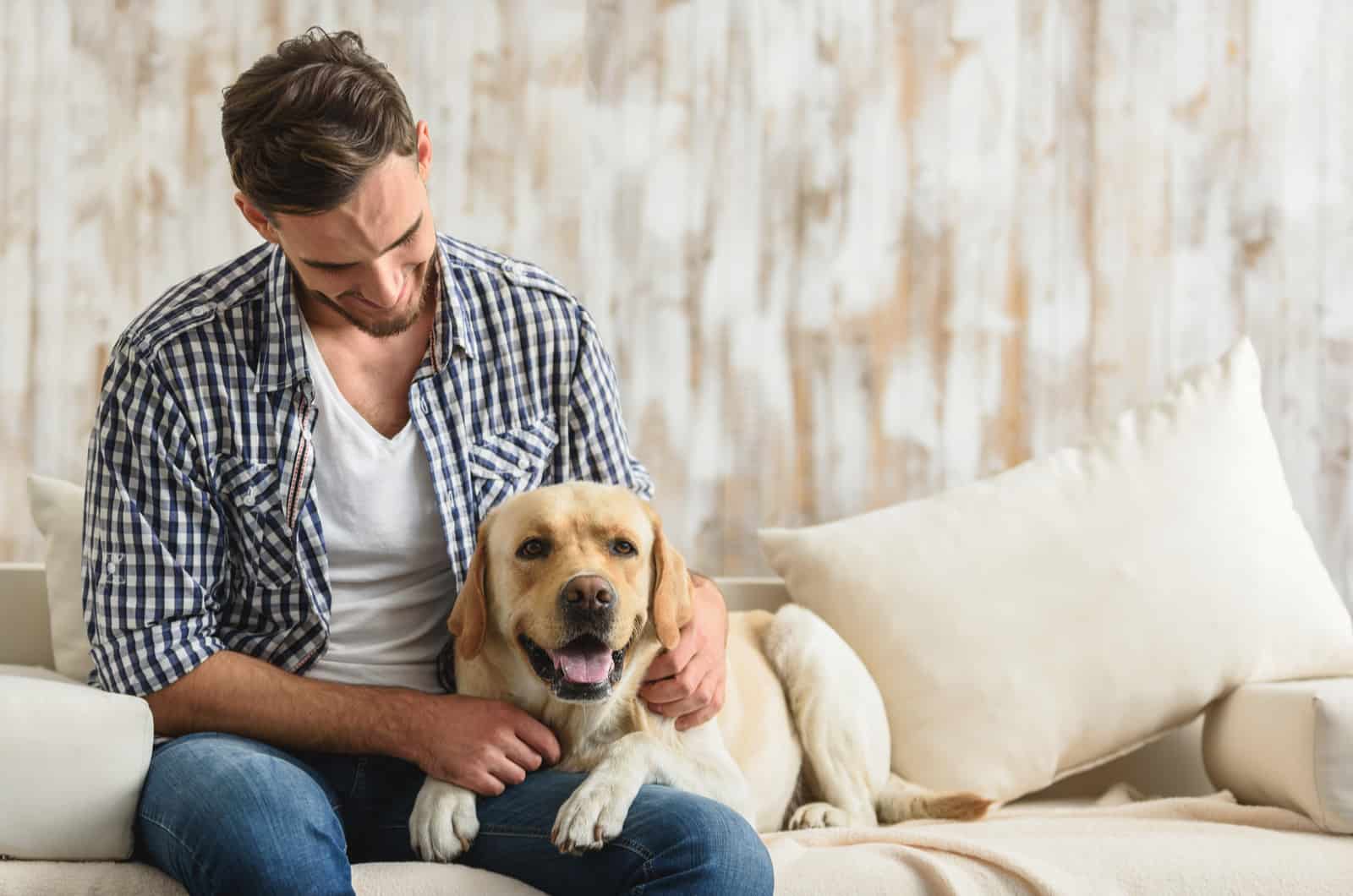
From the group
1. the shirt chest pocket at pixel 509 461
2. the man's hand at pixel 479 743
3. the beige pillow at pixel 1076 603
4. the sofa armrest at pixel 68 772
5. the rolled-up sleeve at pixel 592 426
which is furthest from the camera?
the beige pillow at pixel 1076 603

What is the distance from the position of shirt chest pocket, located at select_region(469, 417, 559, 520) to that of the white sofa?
1.87ft

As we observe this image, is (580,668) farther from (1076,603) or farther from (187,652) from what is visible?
(1076,603)

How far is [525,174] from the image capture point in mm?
2496

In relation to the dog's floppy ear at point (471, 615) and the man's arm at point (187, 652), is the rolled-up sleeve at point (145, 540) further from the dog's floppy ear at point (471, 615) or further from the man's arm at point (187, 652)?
the dog's floppy ear at point (471, 615)

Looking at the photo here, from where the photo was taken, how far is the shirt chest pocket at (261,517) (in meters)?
1.68

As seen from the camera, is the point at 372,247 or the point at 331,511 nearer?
the point at 372,247

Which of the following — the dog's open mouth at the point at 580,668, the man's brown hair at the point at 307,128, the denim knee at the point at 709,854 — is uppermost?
the man's brown hair at the point at 307,128

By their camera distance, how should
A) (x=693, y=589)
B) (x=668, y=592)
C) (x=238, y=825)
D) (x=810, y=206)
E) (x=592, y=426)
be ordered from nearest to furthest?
(x=238, y=825)
(x=668, y=592)
(x=693, y=589)
(x=592, y=426)
(x=810, y=206)

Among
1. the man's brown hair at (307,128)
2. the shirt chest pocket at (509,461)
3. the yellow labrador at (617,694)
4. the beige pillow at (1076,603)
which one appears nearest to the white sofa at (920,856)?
the yellow labrador at (617,694)

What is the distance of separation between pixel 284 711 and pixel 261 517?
280 mm

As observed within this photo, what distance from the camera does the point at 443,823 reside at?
4.98 feet

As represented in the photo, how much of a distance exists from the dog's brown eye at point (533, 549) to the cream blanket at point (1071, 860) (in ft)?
1.72

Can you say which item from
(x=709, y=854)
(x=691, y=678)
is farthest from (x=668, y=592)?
(x=709, y=854)

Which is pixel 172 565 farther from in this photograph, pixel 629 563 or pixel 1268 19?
pixel 1268 19
